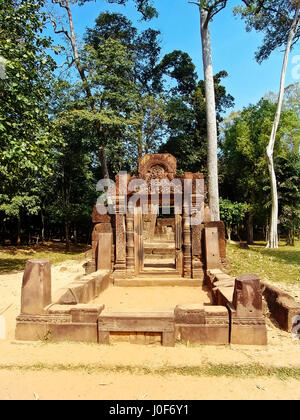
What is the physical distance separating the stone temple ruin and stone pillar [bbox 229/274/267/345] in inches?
0.6

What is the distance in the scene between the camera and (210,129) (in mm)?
12094

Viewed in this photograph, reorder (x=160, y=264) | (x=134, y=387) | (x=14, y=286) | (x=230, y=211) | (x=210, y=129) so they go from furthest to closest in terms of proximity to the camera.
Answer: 1. (x=230, y=211)
2. (x=210, y=129)
3. (x=160, y=264)
4. (x=14, y=286)
5. (x=134, y=387)

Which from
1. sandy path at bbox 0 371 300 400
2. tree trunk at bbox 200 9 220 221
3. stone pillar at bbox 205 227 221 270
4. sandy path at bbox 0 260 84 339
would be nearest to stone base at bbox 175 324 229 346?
sandy path at bbox 0 371 300 400

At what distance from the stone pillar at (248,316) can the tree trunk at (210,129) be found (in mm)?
7557

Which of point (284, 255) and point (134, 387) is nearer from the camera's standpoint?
point (134, 387)

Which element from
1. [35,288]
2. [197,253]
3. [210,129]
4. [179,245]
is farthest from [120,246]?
[210,129]

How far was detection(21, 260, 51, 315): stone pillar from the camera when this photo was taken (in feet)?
15.1

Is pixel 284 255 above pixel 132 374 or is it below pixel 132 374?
above

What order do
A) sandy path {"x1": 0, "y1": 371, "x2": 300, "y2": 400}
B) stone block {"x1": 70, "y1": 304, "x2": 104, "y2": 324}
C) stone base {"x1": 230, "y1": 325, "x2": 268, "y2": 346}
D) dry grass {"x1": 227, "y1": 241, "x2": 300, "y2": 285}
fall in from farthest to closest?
dry grass {"x1": 227, "y1": 241, "x2": 300, "y2": 285} < stone block {"x1": 70, "y1": 304, "x2": 104, "y2": 324} < stone base {"x1": 230, "y1": 325, "x2": 268, "y2": 346} < sandy path {"x1": 0, "y1": 371, "x2": 300, "y2": 400}

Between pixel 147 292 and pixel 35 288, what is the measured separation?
3.41 meters

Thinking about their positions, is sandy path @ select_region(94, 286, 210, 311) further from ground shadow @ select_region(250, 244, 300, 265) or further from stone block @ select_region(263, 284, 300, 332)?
ground shadow @ select_region(250, 244, 300, 265)

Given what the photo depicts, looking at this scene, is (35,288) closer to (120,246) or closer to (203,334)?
(203,334)
